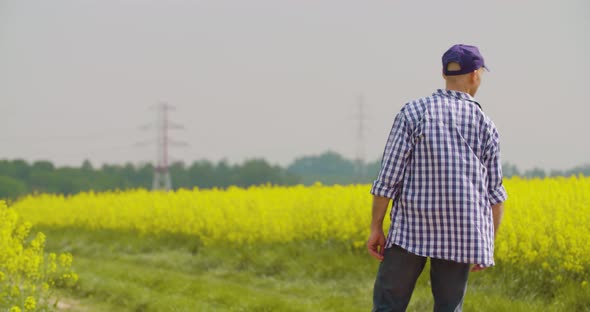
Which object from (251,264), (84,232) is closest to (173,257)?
(251,264)

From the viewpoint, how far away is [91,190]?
24.4 m

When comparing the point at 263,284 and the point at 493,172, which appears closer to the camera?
the point at 493,172

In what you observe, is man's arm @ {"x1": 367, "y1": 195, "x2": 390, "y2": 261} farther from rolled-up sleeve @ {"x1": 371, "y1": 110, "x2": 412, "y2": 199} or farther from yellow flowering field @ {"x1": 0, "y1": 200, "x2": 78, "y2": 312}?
yellow flowering field @ {"x1": 0, "y1": 200, "x2": 78, "y2": 312}

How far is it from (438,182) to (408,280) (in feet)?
1.89

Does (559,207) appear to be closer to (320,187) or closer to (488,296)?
(488,296)

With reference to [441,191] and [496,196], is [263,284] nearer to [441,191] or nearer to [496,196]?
[496,196]

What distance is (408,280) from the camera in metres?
3.69

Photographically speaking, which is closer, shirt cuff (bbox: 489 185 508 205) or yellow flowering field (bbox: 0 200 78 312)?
shirt cuff (bbox: 489 185 508 205)

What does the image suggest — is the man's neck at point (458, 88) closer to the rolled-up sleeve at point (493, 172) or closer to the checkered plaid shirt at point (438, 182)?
the checkered plaid shirt at point (438, 182)

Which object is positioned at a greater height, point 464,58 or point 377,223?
point 464,58

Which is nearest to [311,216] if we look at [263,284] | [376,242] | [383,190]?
[263,284]

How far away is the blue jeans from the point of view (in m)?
3.67

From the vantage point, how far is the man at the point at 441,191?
3570 mm

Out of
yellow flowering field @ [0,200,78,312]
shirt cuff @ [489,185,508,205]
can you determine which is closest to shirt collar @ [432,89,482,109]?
shirt cuff @ [489,185,508,205]
